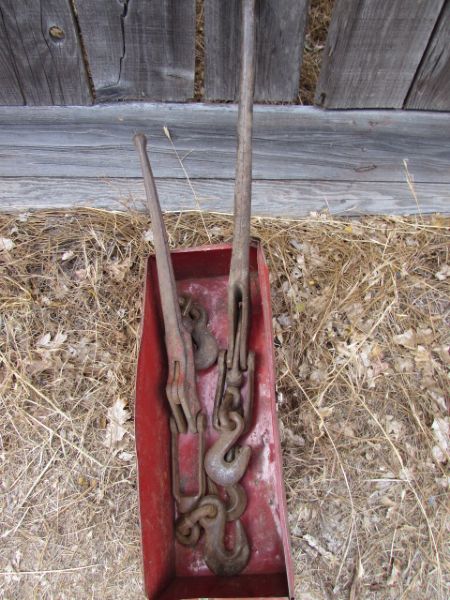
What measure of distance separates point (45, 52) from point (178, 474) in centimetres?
151

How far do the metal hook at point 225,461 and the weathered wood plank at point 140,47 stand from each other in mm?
1228

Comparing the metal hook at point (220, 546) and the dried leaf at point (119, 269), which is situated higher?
the dried leaf at point (119, 269)

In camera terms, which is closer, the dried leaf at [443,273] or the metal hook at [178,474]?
the metal hook at [178,474]

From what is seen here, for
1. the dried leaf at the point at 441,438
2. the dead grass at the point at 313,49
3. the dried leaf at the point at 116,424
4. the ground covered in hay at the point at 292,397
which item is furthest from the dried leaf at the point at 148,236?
the dried leaf at the point at 441,438

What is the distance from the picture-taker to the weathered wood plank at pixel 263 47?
1.76 meters

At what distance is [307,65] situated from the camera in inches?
88.4

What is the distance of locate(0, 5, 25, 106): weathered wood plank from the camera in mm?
1832

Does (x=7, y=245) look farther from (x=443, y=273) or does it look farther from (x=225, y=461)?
(x=443, y=273)

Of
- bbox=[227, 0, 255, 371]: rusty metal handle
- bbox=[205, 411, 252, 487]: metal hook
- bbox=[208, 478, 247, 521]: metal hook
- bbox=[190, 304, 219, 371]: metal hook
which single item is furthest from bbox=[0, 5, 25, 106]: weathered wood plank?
bbox=[208, 478, 247, 521]: metal hook

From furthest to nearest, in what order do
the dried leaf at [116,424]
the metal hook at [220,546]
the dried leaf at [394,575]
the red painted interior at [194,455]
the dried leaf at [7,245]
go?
the dried leaf at [7,245] → the dried leaf at [116,424] → the dried leaf at [394,575] → the metal hook at [220,546] → the red painted interior at [194,455]

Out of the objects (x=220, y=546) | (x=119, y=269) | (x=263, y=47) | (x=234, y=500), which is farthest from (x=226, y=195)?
(x=220, y=546)

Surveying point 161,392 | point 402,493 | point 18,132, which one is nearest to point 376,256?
point 402,493

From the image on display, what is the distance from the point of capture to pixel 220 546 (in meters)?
1.74

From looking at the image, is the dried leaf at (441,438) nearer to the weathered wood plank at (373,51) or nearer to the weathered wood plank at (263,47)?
the weathered wood plank at (373,51)
